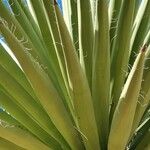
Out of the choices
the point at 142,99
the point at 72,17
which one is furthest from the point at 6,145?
the point at 72,17

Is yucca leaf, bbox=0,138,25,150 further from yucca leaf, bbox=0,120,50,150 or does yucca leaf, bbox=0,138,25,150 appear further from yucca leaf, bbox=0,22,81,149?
yucca leaf, bbox=0,22,81,149

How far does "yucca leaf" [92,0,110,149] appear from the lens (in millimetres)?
1874

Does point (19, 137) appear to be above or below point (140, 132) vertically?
above

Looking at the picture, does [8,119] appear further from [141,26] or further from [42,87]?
[141,26]

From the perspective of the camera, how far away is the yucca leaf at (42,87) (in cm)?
169

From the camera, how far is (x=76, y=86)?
1.72 m

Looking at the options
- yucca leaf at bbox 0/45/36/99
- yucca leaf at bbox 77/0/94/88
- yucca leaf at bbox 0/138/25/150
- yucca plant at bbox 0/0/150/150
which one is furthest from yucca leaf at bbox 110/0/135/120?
yucca leaf at bbox 0/138/25/150

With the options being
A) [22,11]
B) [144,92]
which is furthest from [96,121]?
[22,11]

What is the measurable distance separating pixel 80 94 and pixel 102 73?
7.2 inches

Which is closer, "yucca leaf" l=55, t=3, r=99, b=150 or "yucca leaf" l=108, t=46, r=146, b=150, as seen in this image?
"yucca leaf" l=108, t=46, r=146, b=150

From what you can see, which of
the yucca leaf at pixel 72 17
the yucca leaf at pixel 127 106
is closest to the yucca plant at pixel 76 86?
the yucca leaf at pixel 127 106

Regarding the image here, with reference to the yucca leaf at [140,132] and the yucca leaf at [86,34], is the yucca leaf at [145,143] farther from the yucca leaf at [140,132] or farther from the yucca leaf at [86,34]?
the yucca leaf at [86,34]

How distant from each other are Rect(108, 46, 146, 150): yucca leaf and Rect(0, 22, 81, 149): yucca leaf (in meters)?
Answer: 0.23

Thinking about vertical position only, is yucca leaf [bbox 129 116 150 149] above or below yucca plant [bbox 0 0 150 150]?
below
